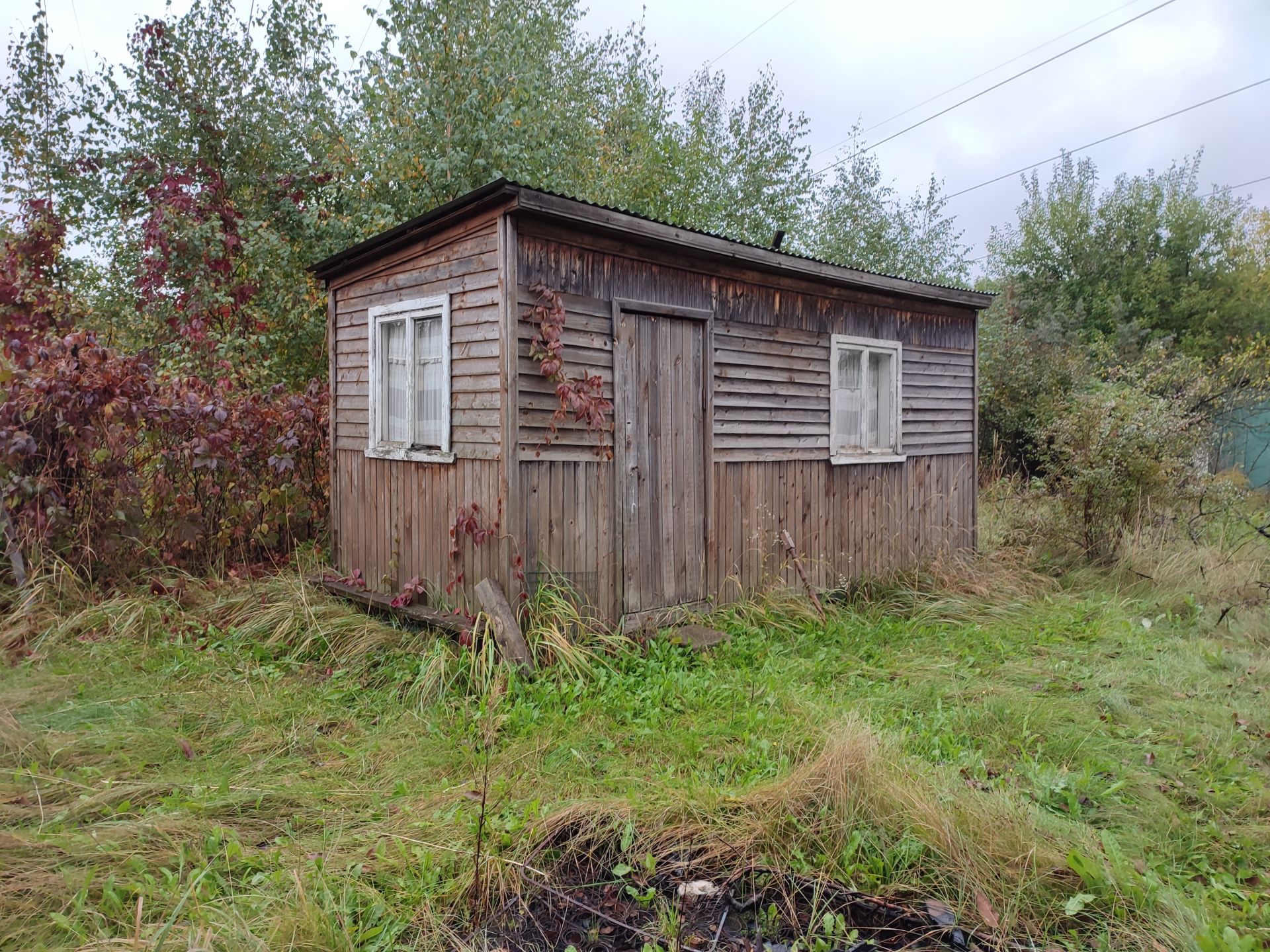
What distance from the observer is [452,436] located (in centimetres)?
545

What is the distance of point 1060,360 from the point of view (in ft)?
43.5

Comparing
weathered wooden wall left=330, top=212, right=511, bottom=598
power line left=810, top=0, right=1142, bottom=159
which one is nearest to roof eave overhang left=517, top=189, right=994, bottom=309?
weathered wooden wall left=330, top=212, right=511, bottom=598

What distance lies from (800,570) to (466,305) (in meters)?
3.62

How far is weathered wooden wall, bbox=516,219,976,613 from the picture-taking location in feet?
17.3

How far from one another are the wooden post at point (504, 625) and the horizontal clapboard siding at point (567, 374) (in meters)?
0.91

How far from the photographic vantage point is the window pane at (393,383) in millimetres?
6004

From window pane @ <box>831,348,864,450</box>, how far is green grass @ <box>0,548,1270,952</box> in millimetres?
2086

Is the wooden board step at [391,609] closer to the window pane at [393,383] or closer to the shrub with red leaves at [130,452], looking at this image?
the shrub with red leaves at [130,452]

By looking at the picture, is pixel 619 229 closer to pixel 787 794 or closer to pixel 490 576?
pixel 490 576

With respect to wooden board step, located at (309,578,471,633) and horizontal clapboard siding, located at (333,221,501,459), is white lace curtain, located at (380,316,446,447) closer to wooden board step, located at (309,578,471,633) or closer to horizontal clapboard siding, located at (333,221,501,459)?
horizontal clapboard siding, located at (333,221,501,459)

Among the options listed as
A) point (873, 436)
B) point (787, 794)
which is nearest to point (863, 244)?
point (873, 436)

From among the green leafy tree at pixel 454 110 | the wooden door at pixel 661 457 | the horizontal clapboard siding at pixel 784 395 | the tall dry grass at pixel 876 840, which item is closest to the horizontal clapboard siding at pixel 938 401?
the horizontal clapboard siding at pixel 784 395

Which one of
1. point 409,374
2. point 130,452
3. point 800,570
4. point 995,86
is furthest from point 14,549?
point 995,86

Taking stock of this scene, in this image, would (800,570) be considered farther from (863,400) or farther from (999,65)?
(999,65)
